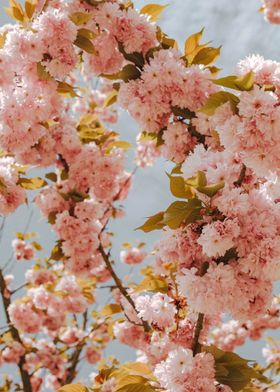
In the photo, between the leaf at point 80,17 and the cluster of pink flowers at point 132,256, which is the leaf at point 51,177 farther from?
the cluster of pink flowers at point 132,256

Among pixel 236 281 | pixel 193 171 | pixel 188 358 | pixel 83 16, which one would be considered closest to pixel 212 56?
pixel 83 16

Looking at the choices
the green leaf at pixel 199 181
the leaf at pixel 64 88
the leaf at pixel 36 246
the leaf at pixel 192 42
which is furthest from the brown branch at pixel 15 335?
the green leaf at pixel 199 181

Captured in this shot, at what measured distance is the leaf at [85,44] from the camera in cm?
312

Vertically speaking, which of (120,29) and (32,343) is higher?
(32,343)

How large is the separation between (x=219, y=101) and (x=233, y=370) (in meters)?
1.20

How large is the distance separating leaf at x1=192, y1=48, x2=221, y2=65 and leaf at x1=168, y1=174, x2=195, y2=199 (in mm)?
1395

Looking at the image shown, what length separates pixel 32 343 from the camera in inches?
323

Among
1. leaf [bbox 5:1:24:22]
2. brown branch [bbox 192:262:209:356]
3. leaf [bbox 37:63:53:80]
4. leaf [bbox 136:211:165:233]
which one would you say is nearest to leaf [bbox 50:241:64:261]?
leaf [bbox 37:63:53:80]

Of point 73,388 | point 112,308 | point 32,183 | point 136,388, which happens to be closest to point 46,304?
point 32,183

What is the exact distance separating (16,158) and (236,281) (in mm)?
2597

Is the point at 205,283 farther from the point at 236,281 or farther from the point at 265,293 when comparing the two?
the point at 265,293

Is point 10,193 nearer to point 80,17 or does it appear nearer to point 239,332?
point 80,17

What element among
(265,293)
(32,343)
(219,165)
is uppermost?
(32,343)

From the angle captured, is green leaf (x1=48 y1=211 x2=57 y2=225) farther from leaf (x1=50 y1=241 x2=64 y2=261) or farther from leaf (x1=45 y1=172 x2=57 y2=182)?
leaf (x1=45 y1=172 x2=57 y2=182)
